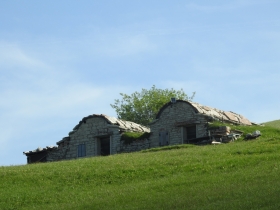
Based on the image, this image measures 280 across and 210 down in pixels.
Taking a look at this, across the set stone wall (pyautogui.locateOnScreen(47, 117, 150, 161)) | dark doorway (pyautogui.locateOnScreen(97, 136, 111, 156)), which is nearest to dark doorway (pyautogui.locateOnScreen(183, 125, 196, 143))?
stone wall (pyautogui.locateOnScreen(47, 117, 150, 161))

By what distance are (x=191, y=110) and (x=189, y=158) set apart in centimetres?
1661

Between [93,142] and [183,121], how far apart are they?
912 centimetres

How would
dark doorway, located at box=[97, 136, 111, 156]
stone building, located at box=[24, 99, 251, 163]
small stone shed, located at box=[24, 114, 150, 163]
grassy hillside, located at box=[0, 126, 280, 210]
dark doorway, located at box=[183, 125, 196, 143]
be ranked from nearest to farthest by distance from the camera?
grassy hillside, located at box=[0, 126, 280, 210] < stone building, located at box=[24, 99, 251, 163] < dark doorway, located at box=[183, 125, 196, 143] < small stone shed, located at box=[24, 114, 150, 163] < dark doorway, located at box=[97, 136, 111, 156]

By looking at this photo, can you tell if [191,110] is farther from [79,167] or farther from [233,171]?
[233,171]

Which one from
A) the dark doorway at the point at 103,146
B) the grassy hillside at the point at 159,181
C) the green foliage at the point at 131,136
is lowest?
the grassy hillside at the point at 159,181

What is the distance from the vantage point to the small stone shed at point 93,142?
56219 millimetres

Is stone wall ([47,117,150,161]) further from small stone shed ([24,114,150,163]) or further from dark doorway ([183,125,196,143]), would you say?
dark doorway ([183,125,196,143])

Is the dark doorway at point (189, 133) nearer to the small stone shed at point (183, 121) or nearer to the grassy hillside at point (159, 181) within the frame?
the small stone shed at point (183, 121)

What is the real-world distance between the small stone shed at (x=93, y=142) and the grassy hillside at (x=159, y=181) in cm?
1532

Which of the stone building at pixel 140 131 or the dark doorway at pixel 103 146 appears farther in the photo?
the dark doorway at pixel 103 146

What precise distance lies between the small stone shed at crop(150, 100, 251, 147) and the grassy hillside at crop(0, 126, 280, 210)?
35.0 ft

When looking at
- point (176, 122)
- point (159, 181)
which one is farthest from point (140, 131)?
point (159, 181)

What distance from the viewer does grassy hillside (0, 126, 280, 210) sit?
→ 25.2 metres

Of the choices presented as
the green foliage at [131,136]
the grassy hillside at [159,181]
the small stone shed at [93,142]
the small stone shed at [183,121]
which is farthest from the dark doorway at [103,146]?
the grassy hillside at [159,181]
